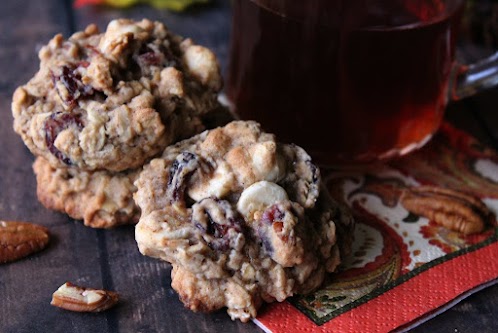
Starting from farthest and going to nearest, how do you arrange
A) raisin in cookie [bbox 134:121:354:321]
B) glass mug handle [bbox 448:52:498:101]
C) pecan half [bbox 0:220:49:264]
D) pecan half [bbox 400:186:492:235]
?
1. glass mug handle [bbox 448:52:498:101]
2. pecan half [bbox 400:186:492:235]
3. pecan half [bbox 0:220:49:264]
4. raisin in cookie [bbox 134:121:354:321]

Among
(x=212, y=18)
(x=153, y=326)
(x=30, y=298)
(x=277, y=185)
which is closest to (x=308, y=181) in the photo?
(x=277, y=185)

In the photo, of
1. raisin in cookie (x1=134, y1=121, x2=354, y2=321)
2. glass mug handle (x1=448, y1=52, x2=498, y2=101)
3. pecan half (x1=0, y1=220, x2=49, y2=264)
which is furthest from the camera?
glass mug handle (x1=448, y1=52, x2=498, y2=101)

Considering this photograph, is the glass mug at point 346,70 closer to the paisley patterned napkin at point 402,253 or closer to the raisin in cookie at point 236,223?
the paisley patterned napkin at point 402,253

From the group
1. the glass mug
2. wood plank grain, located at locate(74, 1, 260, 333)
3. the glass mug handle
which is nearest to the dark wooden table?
wood plank grain, located at locate(74, 1, 260, 333)

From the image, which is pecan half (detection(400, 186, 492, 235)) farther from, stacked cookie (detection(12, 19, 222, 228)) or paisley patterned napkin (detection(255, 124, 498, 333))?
stacked cookie (detection(12, 19, 222, 228))

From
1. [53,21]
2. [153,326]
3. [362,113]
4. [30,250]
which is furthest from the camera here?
[53,21]

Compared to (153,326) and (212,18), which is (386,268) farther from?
(212,18)
